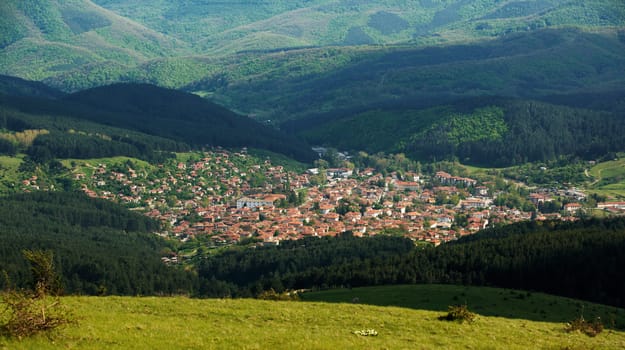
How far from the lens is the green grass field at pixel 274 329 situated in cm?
2722

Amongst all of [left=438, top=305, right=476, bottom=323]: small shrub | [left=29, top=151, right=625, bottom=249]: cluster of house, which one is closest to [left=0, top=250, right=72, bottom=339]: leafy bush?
[left=438, top=305, right=476, bottom=323]: small shrub

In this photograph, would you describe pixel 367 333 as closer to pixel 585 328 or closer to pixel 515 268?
A: pixel 585 328

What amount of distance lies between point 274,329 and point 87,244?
74.7m

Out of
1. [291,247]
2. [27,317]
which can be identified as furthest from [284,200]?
[27,317]

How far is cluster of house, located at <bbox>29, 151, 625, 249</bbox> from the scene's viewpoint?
123m

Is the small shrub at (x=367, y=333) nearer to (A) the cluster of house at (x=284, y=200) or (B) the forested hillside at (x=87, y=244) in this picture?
(B) the forested hillside at (x=87, y=244)

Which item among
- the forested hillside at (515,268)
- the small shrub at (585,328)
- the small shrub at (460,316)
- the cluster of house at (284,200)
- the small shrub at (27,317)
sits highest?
the small shrub at (27,317)

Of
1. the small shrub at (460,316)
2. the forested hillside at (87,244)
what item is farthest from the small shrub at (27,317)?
the forested hillside at (87,244)

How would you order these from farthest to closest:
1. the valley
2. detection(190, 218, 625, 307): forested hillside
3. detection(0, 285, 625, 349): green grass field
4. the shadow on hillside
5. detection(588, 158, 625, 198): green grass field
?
detection(588, 158, 625, 198): green grass field → detection(190, 218, 625, 307): forested hillside → the shadow on hillside → the valley → detection(0, 285, 625, 349): green grass field

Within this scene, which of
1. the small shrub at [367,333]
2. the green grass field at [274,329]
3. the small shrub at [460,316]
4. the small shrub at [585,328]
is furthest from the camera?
the small shrub at [585,328]

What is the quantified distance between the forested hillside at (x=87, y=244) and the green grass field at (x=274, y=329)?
1296 cm

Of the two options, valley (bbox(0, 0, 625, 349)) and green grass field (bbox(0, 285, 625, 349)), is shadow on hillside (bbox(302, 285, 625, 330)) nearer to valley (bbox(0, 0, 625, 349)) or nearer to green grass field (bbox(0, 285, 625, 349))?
valley (bbox(0, 0, 625, 349))

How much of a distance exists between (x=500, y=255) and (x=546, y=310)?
20.4m

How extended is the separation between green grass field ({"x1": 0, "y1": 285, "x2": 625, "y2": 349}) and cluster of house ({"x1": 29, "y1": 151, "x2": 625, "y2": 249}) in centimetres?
7097
